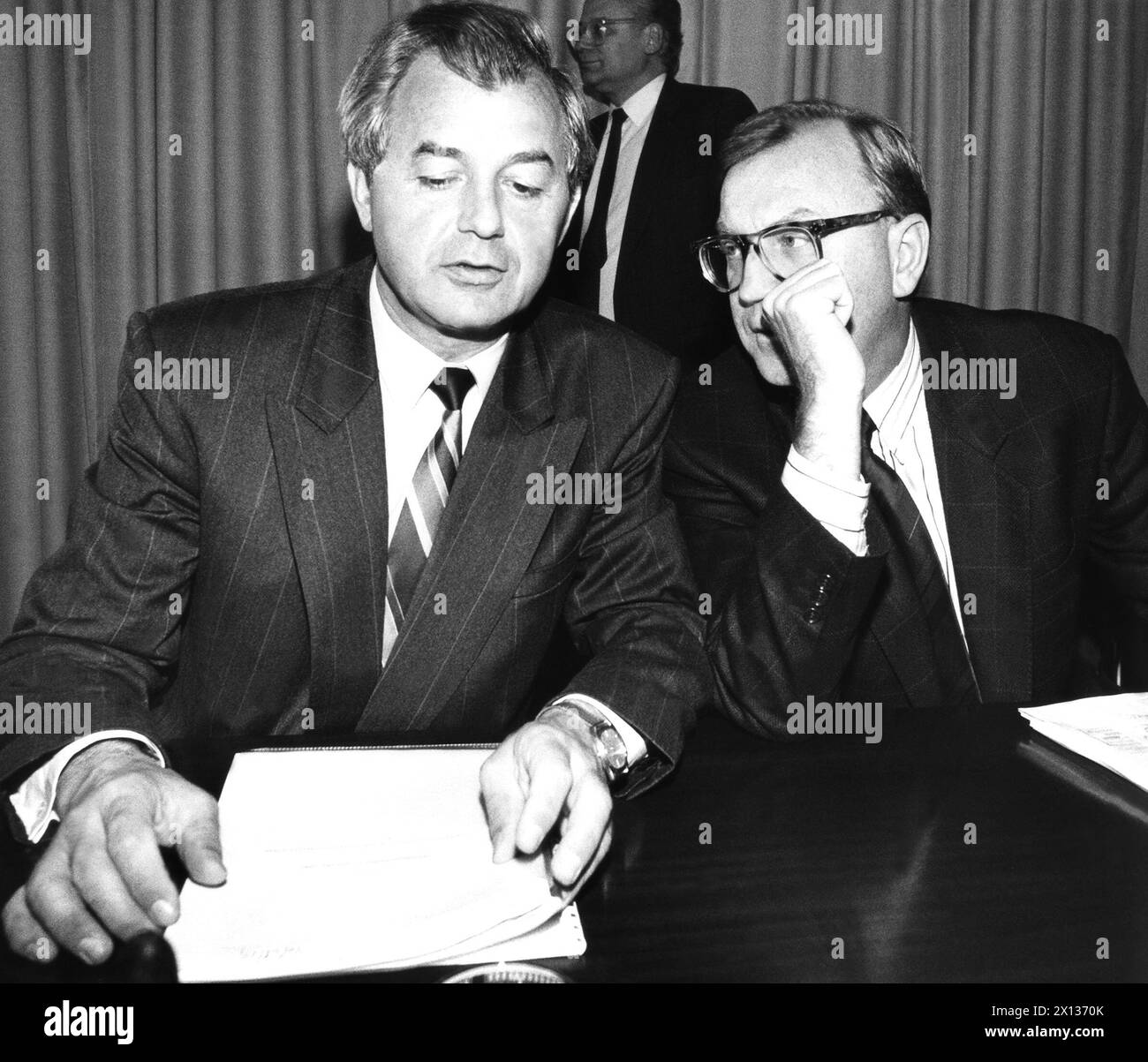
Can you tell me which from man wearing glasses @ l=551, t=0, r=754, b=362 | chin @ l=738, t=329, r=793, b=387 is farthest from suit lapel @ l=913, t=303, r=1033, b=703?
man wearing glasses @ l=551, t=0, r=754, b=362

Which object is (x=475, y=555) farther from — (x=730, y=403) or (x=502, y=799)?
(x=730, y=403)

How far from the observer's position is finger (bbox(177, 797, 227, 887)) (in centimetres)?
88

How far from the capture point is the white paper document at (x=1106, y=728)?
1.15 m

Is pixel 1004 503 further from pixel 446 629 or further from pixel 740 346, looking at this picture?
pixel 446 629

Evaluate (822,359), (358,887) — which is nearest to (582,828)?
(358,887)

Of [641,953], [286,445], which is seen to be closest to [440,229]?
[286,445]

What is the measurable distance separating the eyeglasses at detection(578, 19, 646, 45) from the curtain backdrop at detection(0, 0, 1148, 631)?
0.56 feet

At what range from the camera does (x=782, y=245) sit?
1.74 meters

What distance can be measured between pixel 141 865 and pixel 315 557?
575 millimetres

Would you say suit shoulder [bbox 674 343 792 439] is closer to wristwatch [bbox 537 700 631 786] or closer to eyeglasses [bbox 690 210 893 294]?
eyeglasses [bbox 690 210 893 294]

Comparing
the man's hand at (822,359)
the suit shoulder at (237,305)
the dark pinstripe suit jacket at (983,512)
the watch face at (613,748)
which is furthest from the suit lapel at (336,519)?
the man's hand at (822,359)

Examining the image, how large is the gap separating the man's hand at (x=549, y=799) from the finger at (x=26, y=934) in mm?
340
